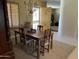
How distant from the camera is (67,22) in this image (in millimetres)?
4188

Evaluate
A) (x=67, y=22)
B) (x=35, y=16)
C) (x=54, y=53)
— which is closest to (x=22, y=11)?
(x=35, y=16)

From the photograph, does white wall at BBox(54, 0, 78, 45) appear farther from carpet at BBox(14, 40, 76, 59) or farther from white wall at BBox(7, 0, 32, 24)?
white wall at BBox(7, 0, 32, 24)

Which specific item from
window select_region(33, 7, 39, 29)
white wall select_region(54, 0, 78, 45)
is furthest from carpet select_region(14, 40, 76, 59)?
window select_region(33, 7, 39, 29)

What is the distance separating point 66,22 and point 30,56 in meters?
2.26

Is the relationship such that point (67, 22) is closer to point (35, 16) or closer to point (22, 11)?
point (35, 16)

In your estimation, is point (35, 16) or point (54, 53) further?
point (35, 16)

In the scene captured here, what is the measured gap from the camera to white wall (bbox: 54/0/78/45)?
396 centimetres

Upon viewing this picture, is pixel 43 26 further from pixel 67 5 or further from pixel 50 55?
pixel 67 5

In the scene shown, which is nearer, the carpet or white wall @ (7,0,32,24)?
the carpet

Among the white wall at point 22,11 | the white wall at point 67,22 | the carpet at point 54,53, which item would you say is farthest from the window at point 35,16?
the white wall at point 67,22

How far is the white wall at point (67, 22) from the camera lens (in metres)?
3.96

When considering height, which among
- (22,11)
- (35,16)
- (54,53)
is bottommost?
(54,53)

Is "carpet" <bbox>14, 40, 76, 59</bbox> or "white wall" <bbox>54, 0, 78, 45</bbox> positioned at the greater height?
"white wall" <bbox>54, 0, 78, 45</bbox>

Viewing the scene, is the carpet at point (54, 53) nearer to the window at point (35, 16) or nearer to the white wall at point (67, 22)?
the white wall at point (67, 22)
